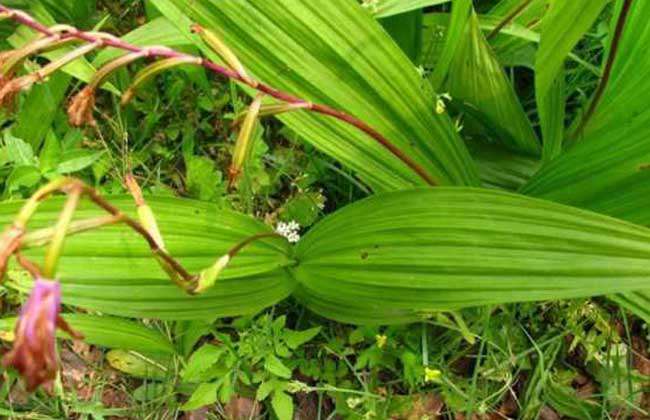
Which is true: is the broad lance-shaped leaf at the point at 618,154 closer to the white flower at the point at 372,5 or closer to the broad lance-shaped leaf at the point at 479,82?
the broad lance-shaped leaf at the point at 479,82

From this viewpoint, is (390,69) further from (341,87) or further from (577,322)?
(577,322)

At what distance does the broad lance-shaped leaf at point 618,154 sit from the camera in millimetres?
1041

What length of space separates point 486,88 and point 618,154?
0.82ft

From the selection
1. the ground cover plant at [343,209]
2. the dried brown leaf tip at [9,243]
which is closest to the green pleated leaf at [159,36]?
the ground cover plant at [343,209]

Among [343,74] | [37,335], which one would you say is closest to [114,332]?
[343,74]

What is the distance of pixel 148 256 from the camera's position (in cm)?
104

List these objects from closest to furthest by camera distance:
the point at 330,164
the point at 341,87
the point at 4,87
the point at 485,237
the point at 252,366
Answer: the point at 4,87 → the point at 485,237 → the point at 341,87 → the point at 252,366 → the point at 330,164

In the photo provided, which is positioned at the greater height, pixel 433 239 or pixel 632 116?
pixel 632 116

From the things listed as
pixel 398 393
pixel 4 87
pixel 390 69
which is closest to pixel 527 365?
pixel 398 393

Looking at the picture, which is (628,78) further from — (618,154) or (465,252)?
(465,252)

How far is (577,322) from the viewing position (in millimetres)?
1397

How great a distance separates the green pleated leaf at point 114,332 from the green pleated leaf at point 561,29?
0.72 meters

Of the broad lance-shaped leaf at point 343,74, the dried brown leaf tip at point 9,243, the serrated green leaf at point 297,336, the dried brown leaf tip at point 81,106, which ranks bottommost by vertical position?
the serrated green leaf at point 297,336

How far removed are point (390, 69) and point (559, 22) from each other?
9.2 inches
